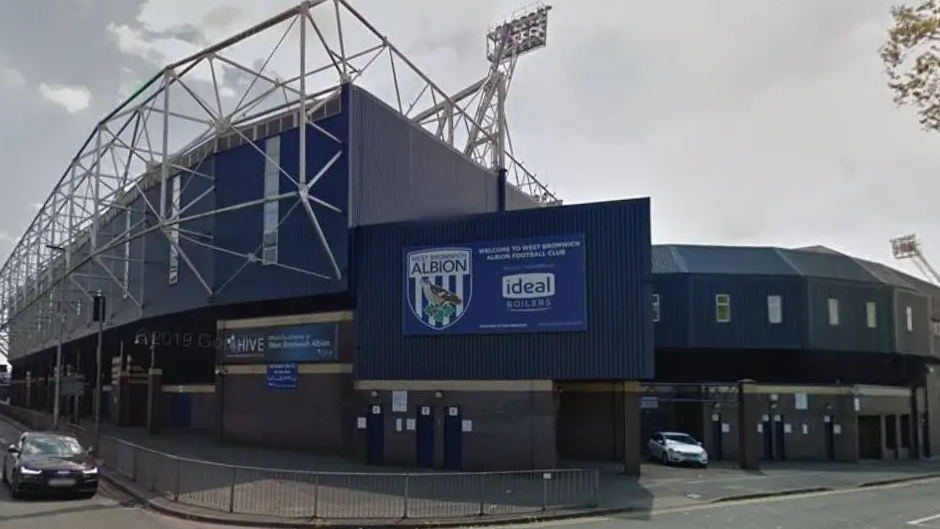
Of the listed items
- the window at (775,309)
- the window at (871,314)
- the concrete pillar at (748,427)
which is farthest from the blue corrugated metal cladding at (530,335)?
the window at (871,314)

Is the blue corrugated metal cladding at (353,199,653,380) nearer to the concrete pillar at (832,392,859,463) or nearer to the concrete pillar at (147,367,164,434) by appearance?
the concrete pillar at (147,367,164,434)

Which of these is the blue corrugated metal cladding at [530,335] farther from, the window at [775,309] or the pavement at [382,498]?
the window at [775,309]

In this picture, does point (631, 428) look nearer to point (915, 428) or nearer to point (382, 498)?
point (382, 498)

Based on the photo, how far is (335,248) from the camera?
31547 millimetres

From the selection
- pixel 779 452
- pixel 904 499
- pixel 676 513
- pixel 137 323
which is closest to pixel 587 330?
pixel 676 513

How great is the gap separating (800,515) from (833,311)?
90.8 ft

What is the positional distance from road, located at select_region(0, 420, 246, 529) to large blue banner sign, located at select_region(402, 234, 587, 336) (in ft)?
38.5

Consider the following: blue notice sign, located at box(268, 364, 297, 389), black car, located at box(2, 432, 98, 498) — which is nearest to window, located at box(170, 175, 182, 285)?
blue notice sign, located at box(268, 364, 297, 389)

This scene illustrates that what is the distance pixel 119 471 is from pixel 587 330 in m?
14.1

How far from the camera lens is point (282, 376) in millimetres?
32906

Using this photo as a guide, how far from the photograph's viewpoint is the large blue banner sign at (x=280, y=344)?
1241 inches

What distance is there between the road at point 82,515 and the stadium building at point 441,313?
11350mm

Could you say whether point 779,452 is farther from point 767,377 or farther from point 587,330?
point 587,330

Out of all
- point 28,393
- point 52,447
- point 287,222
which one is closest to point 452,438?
point 287,222
